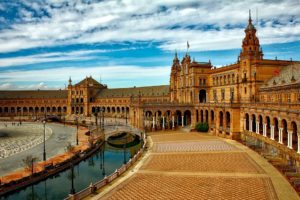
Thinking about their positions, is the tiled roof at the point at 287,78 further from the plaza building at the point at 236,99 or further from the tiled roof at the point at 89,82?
the tiled roof at the point at 89,82

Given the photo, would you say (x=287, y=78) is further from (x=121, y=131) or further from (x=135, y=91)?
(x=135, y=91)

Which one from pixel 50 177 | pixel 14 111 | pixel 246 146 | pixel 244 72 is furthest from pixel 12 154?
pixel 14 111

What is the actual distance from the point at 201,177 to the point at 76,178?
1794 centimetres

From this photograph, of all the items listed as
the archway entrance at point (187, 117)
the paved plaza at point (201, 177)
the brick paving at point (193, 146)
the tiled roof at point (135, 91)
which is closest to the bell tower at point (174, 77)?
the archway entrance at point (187, 117)

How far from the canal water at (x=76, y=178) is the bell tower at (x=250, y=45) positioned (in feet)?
112

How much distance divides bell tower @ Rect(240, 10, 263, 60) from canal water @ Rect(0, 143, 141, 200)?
3412cm

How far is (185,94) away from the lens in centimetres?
8800

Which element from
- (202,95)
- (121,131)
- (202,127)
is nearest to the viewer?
(202,127)

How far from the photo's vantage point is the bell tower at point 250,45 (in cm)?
6405

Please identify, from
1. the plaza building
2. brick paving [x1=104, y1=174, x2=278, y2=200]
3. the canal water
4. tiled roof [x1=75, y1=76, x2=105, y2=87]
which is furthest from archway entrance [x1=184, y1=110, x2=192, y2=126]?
tiled roof [x1=75, y1=76, x2=105, y2=87]

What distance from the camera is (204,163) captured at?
40.2 meters

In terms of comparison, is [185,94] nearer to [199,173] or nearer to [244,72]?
[244,72]

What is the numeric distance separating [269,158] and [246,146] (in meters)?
10.6

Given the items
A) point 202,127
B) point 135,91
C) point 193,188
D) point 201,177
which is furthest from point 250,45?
point 135,91
